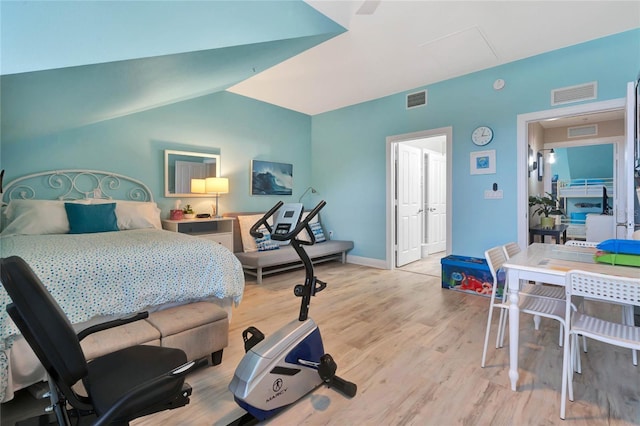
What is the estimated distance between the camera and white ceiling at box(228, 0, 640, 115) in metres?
2.57

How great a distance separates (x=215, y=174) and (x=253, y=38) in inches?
103

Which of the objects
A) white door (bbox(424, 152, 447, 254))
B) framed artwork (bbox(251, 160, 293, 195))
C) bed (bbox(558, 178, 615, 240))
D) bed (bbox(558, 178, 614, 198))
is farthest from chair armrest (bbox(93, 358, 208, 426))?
bed (bbox(558, 178, 614, 198))

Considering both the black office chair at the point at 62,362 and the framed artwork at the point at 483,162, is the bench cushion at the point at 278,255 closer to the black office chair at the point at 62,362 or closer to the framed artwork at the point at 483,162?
the framed artwork at the point at 483,162

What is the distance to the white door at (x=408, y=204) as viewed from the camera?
4962 millimetres

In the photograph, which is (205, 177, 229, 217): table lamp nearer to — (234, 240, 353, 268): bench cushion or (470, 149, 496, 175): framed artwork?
(234, 240, 353, 268): bench cushion

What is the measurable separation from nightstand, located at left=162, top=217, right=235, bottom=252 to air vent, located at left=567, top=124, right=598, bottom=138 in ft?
21.0

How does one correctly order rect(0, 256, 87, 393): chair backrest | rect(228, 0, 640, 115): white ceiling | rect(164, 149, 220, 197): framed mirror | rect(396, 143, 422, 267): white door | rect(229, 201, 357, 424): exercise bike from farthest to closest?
rect(396, 143, 422, 267): white door → rect(164, 149, 220, 197): framed mirror → rect(228, 0, 640, 115): white ceiling → rect(229, 201, 357, 424): exercise bike → rect(0, 256, 87, 393): chair backrest

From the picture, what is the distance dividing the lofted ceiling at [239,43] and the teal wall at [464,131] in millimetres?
189

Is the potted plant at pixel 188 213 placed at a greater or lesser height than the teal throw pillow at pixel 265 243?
greater

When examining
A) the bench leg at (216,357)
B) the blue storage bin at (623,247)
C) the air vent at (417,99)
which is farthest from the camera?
the air vent at (417,99)

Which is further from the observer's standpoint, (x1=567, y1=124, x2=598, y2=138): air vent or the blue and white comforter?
(x1=567, y1=124, x2=598, y2=138): air vent

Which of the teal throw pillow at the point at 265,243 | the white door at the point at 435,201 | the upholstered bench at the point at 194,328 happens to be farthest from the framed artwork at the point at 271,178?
the upholstered bench at the point at 194,328

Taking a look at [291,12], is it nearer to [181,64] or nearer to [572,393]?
[181,64]

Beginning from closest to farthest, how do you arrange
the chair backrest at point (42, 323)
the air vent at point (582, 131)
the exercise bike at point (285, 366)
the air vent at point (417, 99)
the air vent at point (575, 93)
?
the chair backrest at point (42, 323) < the exercise bike at point (285, 366) < the air vent at point (575, 93) < the air vent at point (417, 99) < the air vent at point (582, 131)
